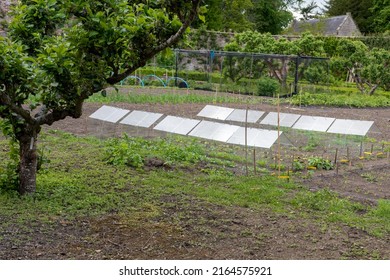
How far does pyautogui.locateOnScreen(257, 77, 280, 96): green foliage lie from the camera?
751 inches

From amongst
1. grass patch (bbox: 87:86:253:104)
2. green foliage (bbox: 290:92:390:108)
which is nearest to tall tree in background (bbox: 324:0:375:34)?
green foliage (bbox: 290:92:390:108)

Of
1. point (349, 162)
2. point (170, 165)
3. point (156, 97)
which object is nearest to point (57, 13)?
point (170, 165)

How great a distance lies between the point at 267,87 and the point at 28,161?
13670 mm

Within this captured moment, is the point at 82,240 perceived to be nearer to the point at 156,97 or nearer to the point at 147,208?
the point at 147,208

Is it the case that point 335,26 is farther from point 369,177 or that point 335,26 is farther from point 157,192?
point 157,192

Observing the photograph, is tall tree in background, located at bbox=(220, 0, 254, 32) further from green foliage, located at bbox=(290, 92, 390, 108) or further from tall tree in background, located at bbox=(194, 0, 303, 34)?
green foliage, located at bbox=(290, 92, 390, 108)

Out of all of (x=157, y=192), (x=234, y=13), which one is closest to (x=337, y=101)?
(x=157, y=192)

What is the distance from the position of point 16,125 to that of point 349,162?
222 inches

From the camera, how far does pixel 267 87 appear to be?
19.1 metres

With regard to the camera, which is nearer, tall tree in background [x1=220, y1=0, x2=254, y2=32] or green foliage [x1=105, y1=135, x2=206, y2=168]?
green foliage [x1=105, y1=135, x2=206, y2=168]

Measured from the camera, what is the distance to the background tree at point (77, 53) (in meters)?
5.53

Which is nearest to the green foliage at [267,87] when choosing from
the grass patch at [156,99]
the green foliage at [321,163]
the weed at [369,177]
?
the grass patch at [156,99]

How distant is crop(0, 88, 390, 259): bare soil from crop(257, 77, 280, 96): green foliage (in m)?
12.7

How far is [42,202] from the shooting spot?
6246 mm
